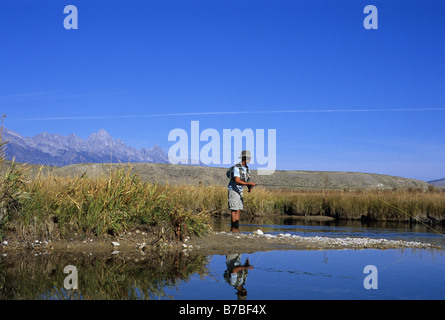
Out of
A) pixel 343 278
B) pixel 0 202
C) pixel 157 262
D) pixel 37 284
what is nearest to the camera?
pixel 37 284

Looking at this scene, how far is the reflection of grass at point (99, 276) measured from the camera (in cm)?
578

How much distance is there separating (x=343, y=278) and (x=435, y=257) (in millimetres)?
3708

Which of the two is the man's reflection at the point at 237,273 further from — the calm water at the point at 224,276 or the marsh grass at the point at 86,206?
the marsh grass at the point at 86,206

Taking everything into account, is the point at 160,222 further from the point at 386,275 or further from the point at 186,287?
the point at 386,275

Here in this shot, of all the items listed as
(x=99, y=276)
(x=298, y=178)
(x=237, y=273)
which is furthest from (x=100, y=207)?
(x=298, y=178)

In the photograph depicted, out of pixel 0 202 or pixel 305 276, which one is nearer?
pixel 305 276

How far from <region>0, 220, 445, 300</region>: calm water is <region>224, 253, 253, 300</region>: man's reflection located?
12 mm

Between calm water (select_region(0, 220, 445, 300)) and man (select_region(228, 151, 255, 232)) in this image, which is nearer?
calm water (select_region(0, 220, 445, 300))

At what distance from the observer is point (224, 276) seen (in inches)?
279

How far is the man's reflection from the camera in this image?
609 centimetres

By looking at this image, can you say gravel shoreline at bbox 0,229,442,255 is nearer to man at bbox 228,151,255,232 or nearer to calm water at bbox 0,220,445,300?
calm water at bbox 0,220,445,300

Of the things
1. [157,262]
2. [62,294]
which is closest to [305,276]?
[157,262]

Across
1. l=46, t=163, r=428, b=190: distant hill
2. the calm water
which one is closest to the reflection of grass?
the calm water

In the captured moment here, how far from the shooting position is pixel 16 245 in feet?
31.0
